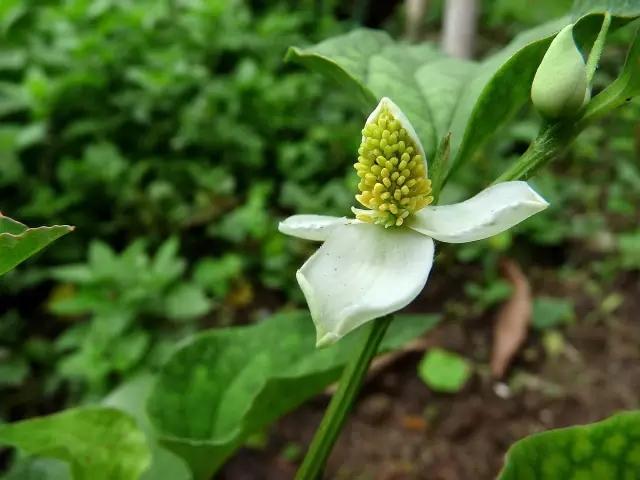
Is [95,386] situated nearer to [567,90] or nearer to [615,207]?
[567,90]

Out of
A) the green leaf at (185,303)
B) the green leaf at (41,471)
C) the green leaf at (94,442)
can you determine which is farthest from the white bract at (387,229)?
the green leaf at (185,303)

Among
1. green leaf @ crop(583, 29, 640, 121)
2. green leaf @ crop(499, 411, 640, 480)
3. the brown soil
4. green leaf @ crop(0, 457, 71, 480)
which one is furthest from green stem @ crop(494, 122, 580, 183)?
the brown soil

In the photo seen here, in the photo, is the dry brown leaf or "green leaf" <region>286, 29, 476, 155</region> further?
the dry brown leaf

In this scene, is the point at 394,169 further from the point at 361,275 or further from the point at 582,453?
the point at 582,453

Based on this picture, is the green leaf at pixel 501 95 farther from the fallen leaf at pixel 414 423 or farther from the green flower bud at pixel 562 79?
the fallen leaf at pixel 414 423

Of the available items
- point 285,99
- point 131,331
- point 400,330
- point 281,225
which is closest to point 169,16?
point 285,99

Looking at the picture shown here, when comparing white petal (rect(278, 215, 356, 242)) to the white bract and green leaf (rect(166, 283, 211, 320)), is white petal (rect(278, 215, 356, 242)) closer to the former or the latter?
the white bract
